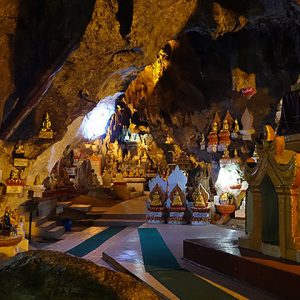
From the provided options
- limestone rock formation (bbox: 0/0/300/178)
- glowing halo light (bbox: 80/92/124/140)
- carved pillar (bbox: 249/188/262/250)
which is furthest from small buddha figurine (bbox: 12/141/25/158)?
glowing halo light (bbox: 80/92/124/140)

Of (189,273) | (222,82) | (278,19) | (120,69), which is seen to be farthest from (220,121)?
(189,273)

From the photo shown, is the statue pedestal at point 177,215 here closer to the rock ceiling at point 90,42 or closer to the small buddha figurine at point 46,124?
the rock ceiling at point 90,42

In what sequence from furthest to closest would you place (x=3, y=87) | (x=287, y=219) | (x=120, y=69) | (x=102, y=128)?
(x=102, y=128), (x=120, y=69), (x=3, y=87), (x=287, y=219)

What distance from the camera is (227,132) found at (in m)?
13.7

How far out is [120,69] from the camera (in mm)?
8812

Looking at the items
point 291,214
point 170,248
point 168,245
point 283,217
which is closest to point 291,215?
point 291,214

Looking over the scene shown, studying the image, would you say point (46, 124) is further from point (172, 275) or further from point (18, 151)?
point (172, 275)

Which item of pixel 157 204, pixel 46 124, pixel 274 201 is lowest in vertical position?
pixel 157 204

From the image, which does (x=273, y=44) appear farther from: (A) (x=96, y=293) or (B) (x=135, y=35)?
(A) (x=96, y=293)

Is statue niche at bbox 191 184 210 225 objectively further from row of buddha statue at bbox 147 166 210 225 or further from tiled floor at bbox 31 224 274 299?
tiled floor at bbox 31 224 274 299

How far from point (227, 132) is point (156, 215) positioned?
17.1 ft

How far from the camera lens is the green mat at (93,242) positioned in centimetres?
754

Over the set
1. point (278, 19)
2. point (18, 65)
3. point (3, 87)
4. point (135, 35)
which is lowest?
point (3, 87)

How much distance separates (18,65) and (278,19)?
754 centimetres
